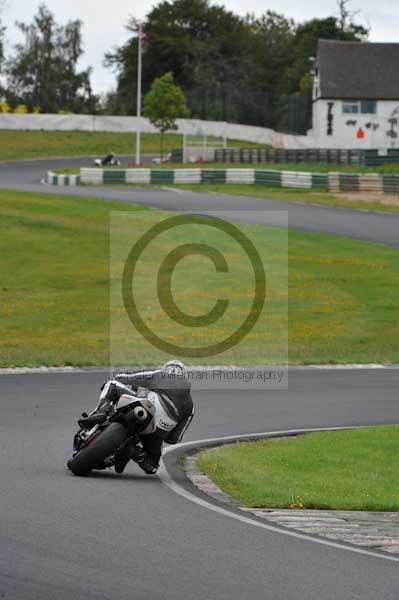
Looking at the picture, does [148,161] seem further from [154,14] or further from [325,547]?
[325,547]

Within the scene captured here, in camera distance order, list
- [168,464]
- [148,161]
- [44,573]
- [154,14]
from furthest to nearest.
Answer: [154,14], [148,161], [168,464], [44,573]

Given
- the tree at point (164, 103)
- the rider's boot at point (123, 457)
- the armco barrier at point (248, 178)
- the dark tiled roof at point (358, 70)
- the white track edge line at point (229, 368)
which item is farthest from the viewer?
the dark tiled roof at point (358, 70)

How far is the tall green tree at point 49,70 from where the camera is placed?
391 feet

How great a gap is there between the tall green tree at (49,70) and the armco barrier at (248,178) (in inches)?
2422

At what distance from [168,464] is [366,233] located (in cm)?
2715

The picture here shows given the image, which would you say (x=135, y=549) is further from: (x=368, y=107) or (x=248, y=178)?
(x=368, y=107)

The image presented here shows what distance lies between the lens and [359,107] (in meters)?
83.6

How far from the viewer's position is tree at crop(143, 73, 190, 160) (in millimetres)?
73062

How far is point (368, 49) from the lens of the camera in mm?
86188

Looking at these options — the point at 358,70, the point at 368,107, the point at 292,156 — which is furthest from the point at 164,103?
the point at 358,70

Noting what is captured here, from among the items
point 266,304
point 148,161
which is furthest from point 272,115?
point 266,304

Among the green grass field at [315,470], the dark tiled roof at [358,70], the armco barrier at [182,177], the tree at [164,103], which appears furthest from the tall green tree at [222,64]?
the green grass field at [315,470]

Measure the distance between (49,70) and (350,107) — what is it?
48.6 metres

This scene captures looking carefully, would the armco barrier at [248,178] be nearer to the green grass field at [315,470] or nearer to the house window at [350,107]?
the house window at [350,107]
